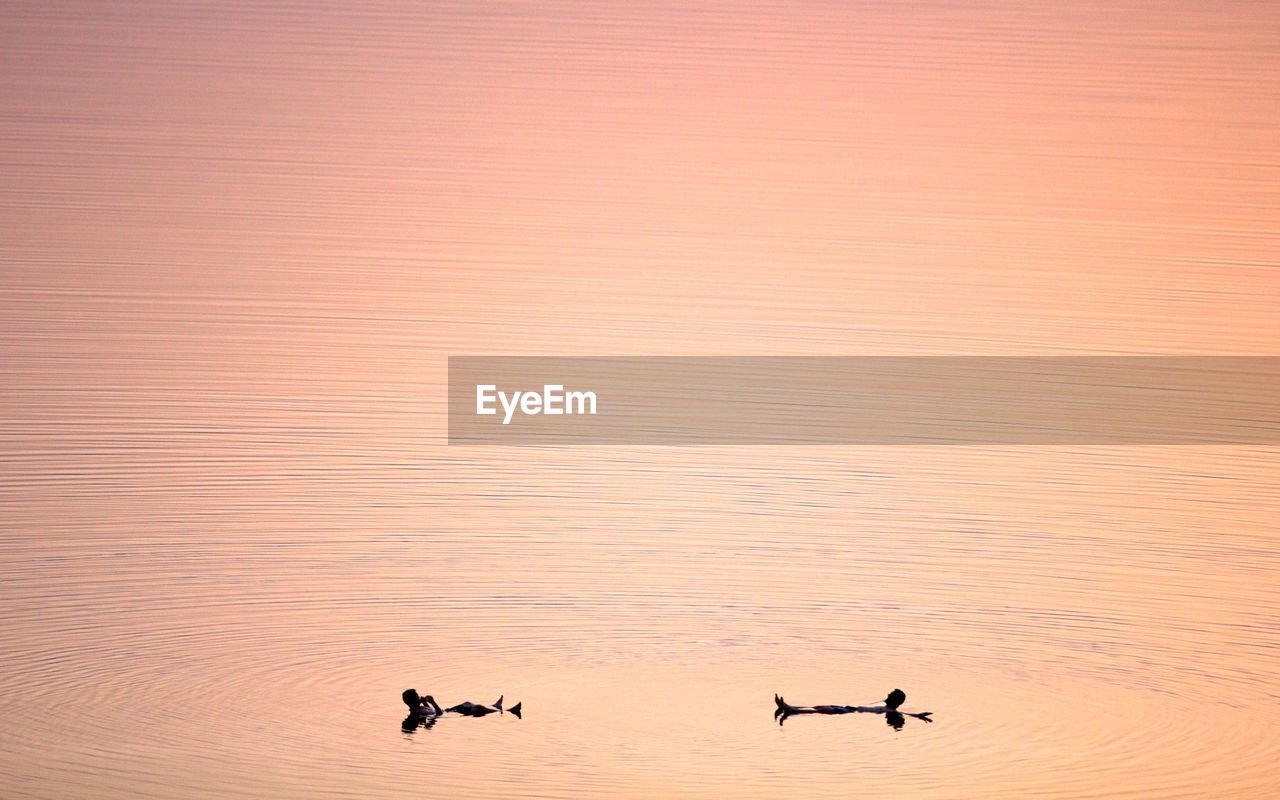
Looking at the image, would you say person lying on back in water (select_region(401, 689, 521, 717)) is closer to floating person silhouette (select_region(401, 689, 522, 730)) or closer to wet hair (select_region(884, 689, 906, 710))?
floating person silhouette (select_region(401, 689, 522, 730))

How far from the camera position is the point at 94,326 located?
459 centimetres

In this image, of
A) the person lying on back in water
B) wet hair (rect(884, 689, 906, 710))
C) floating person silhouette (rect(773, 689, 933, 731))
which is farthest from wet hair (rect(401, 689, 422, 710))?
wet hair (rect(884, 689, 906, 710))

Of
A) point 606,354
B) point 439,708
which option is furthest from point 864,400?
point 439,708

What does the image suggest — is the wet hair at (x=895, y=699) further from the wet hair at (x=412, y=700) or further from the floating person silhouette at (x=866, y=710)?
the wet hair at (x=412, y=700)

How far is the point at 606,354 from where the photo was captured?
4.46 metres

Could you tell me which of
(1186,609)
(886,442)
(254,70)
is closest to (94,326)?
(254,70)

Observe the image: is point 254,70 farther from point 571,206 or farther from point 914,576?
point 914,576

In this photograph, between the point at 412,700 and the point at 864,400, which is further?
the point at 864,400

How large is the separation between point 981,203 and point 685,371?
107cm
